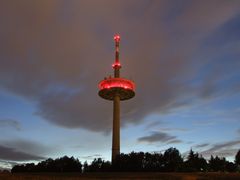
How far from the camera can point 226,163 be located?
11581 centimetres

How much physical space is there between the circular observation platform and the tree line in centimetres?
2178

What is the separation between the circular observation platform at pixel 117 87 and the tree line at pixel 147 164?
21.8 m

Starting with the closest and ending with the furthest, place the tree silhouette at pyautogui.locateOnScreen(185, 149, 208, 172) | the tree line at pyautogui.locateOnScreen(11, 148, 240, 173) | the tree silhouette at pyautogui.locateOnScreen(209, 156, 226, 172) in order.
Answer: the tree line at pyautogui.locateOnScreen(11, 148, 240, 173) < the tree silhouette at pyautogui.locateOnScreen(185, 149, 208, 172) < the tree silhouette at pyautogui.locateOnScreen(209, 156, 226, 172)

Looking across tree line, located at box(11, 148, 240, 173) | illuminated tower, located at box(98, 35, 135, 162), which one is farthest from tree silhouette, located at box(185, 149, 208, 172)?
illuminated tower, located at box(98, 35, 135, 162)

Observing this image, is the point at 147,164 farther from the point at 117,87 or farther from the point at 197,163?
the point at 117,87

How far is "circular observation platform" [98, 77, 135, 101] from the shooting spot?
345 feet

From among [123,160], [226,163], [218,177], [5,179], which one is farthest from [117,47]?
[5,179]

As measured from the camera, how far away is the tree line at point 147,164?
87.9 meters

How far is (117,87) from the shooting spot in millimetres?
104938

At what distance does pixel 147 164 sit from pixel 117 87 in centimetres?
2722

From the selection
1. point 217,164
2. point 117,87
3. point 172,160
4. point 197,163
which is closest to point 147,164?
point 172,160

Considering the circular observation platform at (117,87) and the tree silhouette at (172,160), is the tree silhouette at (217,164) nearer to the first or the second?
the tree silhouette at (172,160)

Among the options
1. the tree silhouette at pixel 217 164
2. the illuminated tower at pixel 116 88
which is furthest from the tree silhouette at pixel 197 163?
the illuminated tower at pixel 116 88

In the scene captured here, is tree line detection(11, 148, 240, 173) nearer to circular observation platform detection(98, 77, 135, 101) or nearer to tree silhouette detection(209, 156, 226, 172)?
tree silhouette detection(209, 156, 226, 172)
